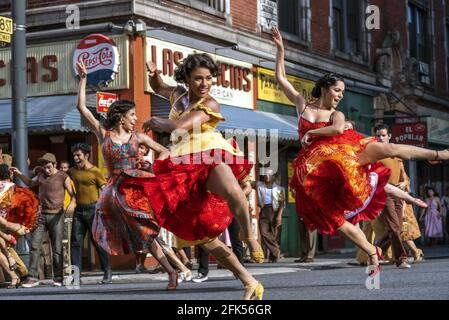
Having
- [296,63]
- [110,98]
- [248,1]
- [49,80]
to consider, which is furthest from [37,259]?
[296,63]

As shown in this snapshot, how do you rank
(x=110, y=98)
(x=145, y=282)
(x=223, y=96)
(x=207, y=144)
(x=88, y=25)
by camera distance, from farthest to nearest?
(x=223, y=96) < (x=88, y=25) < (x=110, y=98) < (x=145, y=282) < (x=207, y=144)

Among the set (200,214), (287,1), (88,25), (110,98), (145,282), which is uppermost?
(287,1)

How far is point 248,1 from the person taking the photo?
69.7ft

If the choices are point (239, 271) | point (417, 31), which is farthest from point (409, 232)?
point (417, 31)

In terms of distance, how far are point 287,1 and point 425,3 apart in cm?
1007

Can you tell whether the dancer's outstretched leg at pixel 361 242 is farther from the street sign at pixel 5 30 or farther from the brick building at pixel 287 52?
the brick building at pixel 287 52

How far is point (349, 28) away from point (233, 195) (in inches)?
768

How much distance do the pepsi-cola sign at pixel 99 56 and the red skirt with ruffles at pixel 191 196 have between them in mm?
9011

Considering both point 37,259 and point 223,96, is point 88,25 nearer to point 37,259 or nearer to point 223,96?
point 223,96

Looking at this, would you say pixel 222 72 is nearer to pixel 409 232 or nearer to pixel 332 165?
pixel 409 232

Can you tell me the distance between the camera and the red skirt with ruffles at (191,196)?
7930mm

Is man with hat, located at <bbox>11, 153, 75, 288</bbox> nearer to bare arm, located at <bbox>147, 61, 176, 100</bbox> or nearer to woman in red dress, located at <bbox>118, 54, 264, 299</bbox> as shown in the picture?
bare arm, located at <bbox>147, 61, 176, 100</bbox>

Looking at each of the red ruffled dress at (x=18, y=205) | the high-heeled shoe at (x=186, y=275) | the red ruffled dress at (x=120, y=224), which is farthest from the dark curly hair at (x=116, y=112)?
the red ruffled dress at (x=18, y=205)
